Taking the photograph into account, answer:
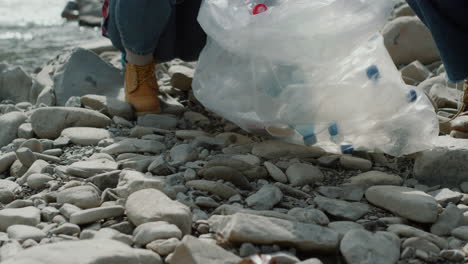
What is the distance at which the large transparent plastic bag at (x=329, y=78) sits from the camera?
2.03 meters

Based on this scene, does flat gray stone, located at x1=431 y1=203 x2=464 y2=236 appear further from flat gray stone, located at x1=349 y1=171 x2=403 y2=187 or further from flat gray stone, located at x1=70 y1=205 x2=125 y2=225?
flat gray stone, located at x1=70 y1=205 x2=125 y2=225

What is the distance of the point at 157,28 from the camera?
245cm

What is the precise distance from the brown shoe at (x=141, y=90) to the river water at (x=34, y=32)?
1.56m

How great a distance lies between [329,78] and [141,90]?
76 centimetres

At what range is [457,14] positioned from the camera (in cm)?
193

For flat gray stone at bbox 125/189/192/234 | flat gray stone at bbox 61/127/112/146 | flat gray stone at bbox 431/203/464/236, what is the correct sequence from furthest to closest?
flat gray stone at bbox 61/127/112/146
flat gray stone at bbox 431/203/464/236
flat gray stone at bbox 125/189/192/234

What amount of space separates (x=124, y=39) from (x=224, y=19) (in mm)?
490

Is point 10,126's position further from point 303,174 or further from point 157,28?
point 303,174

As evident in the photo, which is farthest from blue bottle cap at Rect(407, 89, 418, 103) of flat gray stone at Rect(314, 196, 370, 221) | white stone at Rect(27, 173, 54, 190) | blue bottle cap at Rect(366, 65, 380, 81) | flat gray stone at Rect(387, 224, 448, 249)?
white stone at Rect(27, 173, 54, 190)

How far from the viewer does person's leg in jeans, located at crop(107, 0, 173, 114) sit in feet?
7.90

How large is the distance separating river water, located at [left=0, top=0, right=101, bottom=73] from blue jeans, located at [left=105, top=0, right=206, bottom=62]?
60.7 inches

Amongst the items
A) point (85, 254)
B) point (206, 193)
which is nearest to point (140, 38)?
point (206, 193)

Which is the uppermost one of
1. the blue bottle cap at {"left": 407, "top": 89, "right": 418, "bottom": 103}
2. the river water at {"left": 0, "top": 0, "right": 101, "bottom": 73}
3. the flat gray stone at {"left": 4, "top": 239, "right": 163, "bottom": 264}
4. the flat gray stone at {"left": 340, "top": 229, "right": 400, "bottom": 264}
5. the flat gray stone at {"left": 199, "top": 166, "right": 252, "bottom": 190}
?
the flat gray stone at {"left": 4, "top": 239, "right": 163, "bottom": 264}

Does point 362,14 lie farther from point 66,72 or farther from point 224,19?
point 66,72
